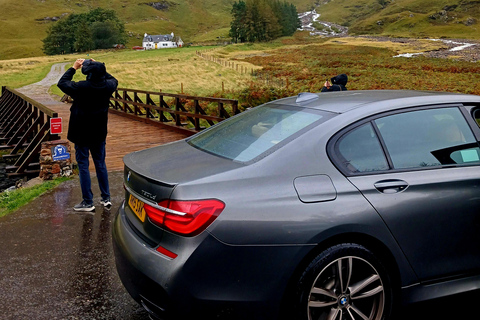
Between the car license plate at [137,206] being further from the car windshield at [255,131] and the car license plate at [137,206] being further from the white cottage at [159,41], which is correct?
the white cottage at [159,41]

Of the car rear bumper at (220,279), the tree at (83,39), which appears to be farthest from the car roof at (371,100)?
the tree at (83,39)

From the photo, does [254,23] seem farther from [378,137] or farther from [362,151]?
[362,151]

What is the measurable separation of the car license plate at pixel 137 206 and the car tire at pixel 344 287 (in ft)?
3.59

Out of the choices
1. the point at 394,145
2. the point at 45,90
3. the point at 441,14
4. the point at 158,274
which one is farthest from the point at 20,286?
the point at 441,14

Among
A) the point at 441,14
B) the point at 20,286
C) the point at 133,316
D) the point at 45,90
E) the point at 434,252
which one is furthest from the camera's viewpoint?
A: the point at 441,14

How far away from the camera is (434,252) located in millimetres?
3137

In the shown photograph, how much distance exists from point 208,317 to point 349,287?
902mm

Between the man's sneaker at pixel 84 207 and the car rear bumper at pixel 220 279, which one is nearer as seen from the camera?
the car rear bumper at pixel 220 279

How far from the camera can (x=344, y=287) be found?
290 centimetres

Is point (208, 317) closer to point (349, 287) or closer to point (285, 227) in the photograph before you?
point (285, 227)

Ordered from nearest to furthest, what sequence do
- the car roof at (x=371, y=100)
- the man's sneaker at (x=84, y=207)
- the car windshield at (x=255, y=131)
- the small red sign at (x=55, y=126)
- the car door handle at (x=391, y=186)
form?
the car door handle at (x=391, y=186), the car windshield at (x=255, y=131), the car roof at (x=371, y=100), the man's sneaker at (x=84, y=207), the small red sign at (x=55, y=126)

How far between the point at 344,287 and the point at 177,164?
4.37ft

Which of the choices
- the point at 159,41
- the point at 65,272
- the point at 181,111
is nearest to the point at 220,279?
the point at 65,272

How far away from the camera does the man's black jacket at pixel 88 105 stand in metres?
5.88
